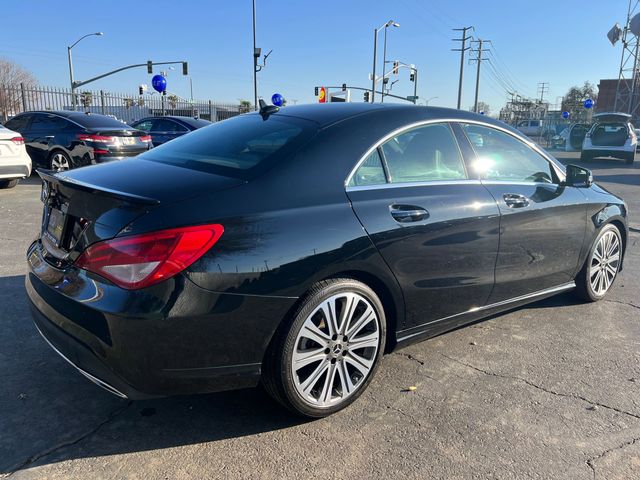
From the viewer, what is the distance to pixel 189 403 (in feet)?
9.51

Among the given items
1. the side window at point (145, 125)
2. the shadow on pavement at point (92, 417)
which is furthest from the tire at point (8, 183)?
the shadow on pavement at point (92, 417)

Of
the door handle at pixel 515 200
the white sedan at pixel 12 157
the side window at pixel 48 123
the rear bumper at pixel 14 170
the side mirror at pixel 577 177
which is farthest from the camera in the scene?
the side window at pixel 48 123

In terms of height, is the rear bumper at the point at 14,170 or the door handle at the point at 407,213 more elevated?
the door handle at the point at 407,213

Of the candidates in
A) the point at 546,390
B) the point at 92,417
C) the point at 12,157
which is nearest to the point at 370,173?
the point at 546,390

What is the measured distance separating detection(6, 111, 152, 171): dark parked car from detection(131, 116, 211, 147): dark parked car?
10.4 feet

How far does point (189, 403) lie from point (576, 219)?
124 inches

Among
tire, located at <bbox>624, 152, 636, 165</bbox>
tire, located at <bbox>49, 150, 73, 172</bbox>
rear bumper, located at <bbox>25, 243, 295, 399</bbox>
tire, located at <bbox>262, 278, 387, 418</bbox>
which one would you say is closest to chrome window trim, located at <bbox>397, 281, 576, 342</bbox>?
tire, located at <bbox>262, 278, 387, 418</bbox>

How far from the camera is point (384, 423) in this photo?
2744mm

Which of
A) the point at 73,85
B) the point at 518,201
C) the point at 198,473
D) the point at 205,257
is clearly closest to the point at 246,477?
the point at 198,473

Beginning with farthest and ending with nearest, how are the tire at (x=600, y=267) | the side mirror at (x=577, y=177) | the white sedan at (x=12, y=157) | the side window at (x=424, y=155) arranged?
Answer: the white sedan at (x=12, y=157) → the tire at (x=600, y=267) → the side mirror at (x=577, y=177) → the side window at (x=424, y=155)

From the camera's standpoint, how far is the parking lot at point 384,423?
239 centimetres

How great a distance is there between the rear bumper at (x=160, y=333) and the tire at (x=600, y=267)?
121 inches

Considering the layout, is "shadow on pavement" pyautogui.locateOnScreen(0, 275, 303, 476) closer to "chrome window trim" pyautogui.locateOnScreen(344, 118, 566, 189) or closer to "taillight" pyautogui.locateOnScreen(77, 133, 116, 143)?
→ "chrome window trim" pyautogui.locateOnScreen(344, 118, 566, 189)

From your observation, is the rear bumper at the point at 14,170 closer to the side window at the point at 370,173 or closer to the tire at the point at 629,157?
the side window at the point at 370,173
